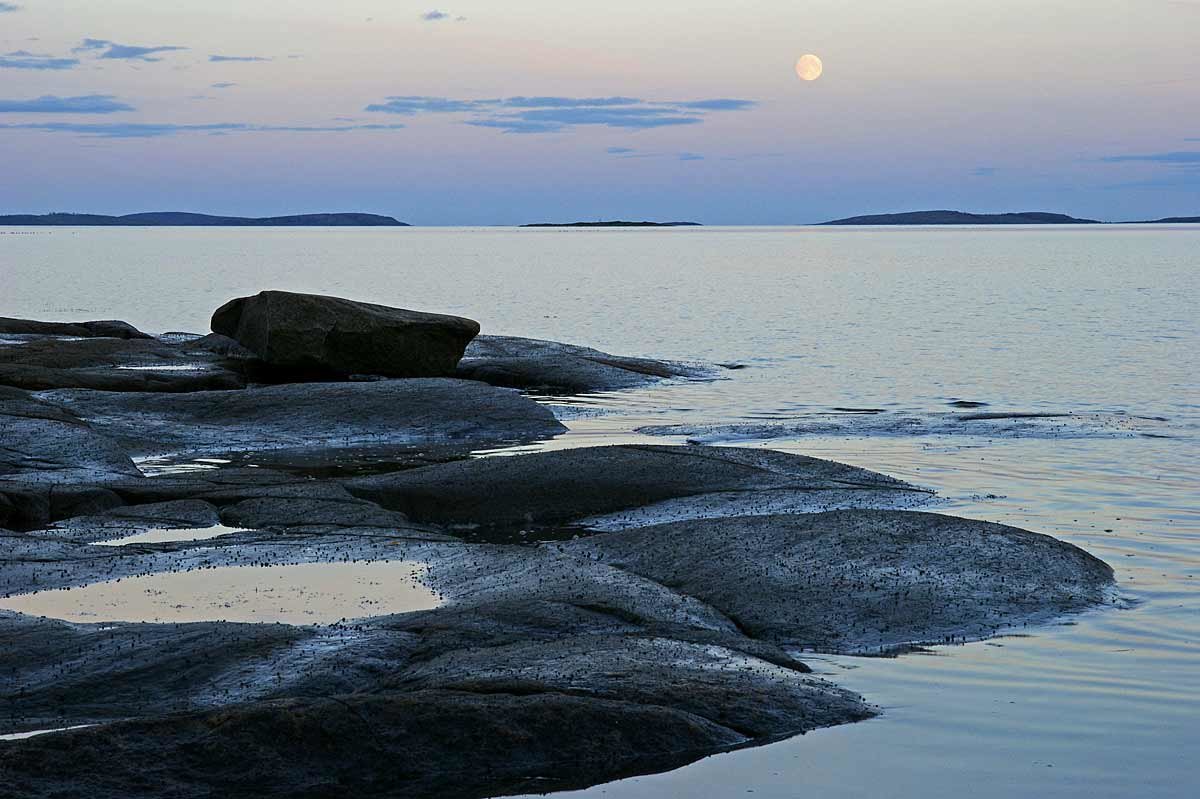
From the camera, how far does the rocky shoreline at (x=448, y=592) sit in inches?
349

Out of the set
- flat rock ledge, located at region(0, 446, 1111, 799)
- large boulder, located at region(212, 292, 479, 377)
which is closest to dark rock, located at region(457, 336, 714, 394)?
large boulder, located at region(212, 292, 479, 377)

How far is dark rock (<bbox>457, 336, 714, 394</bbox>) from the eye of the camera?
33.8 meters

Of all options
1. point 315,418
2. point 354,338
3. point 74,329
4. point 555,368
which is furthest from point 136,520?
point 74,329

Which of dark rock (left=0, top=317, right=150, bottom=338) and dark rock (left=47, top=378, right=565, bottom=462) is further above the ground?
dark rock (left=0, top=317, right=150, bottom=338)

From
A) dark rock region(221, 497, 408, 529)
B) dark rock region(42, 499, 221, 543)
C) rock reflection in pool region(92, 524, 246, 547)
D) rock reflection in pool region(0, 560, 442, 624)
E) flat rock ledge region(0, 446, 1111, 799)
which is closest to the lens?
flat rock ledge region(0, 446, 1111, 799)

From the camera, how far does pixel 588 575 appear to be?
44.0 ft

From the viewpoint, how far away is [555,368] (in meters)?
34.4

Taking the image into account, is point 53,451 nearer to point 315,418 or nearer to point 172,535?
point 172,535

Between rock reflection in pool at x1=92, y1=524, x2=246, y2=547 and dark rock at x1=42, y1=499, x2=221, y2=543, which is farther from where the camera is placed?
dark rock at x1=42, y1=499, x2=221, y2=543

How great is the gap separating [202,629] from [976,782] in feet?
18.7

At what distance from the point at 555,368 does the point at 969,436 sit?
1169 cm

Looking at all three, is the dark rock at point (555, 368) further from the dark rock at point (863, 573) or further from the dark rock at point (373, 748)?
the dark rock at point (373, 748)

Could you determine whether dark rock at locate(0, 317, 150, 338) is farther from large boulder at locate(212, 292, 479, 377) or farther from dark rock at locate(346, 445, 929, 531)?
dark rock at locate(346, 445, 929, 531)

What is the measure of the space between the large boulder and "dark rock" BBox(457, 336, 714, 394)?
2.30 meters
